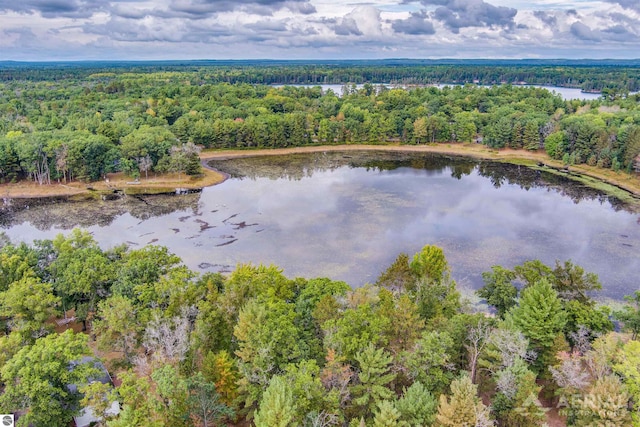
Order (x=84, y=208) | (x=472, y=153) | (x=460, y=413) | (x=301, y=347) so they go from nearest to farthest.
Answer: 1. (x=460, y=413)
2. (x=301, y=347)
3. (x=84, y=208)
4. (x=472, y=153)

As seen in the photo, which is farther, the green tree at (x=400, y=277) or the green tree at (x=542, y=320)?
the green tree at (x=400, y=277)

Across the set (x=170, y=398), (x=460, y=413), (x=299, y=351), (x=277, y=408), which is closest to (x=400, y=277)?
(x=299, y=351)

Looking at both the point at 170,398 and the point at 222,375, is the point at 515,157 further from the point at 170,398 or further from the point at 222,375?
Answer: the point at 170,398

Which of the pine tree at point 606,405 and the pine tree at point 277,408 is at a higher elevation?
the pine tree at point 277,408

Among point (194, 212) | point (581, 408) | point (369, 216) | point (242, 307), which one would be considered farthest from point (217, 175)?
point (581, 408)

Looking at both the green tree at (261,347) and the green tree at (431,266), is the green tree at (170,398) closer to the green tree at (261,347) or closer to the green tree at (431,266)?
the green tree at (261,347)

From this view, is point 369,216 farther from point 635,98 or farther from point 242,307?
point 635,98

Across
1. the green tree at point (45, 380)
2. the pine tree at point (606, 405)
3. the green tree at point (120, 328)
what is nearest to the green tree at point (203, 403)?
the green tree at point (45, 380)
